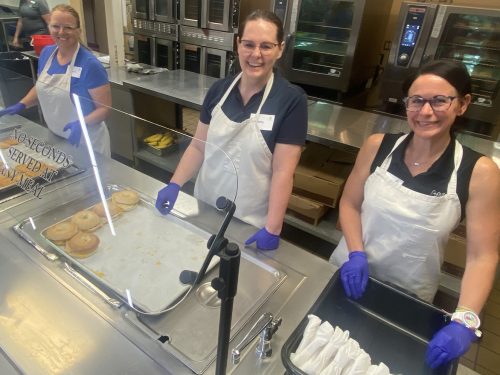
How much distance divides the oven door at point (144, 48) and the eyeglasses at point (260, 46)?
2577 mm

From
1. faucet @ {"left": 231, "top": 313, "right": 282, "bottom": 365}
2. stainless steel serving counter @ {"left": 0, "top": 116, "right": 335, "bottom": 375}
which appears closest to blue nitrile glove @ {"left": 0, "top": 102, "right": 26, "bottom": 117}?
stainless steel serving counter @ {"left": 0, "top": 116, "right": 335, "bottom": 375}

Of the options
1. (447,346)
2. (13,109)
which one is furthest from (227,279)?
(13,109)

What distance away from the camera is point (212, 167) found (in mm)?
1183

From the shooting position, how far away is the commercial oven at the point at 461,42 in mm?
1762

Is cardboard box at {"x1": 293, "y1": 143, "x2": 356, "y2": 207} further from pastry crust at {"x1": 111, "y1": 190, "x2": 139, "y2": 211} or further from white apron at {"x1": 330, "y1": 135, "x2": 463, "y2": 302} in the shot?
pastry crust at {"x1": 111, "y1": 190, "x2": 139, "y2": 211}

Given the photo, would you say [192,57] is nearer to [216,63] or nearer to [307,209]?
[216,63]

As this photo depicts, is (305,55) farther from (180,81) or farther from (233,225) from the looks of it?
(233,225)

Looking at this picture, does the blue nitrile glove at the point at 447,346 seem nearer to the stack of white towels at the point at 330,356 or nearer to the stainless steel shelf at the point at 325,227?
the stack of white towels at the point at 330,356

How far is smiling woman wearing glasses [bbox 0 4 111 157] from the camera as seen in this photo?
1.30 metres

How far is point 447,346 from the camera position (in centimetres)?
79

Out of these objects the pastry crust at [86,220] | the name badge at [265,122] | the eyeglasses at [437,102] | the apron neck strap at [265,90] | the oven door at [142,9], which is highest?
the oven door at [142,9]

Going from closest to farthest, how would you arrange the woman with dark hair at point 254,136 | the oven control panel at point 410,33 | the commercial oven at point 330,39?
the woman with dark hair at point 254,136 → the oven control panel at point 410,33 → the commercial oven at point 330,39

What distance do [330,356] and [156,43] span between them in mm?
3404

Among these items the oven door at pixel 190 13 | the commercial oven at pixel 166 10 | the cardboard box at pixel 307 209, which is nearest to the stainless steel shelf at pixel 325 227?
the cardboard box at pixel 307 209
